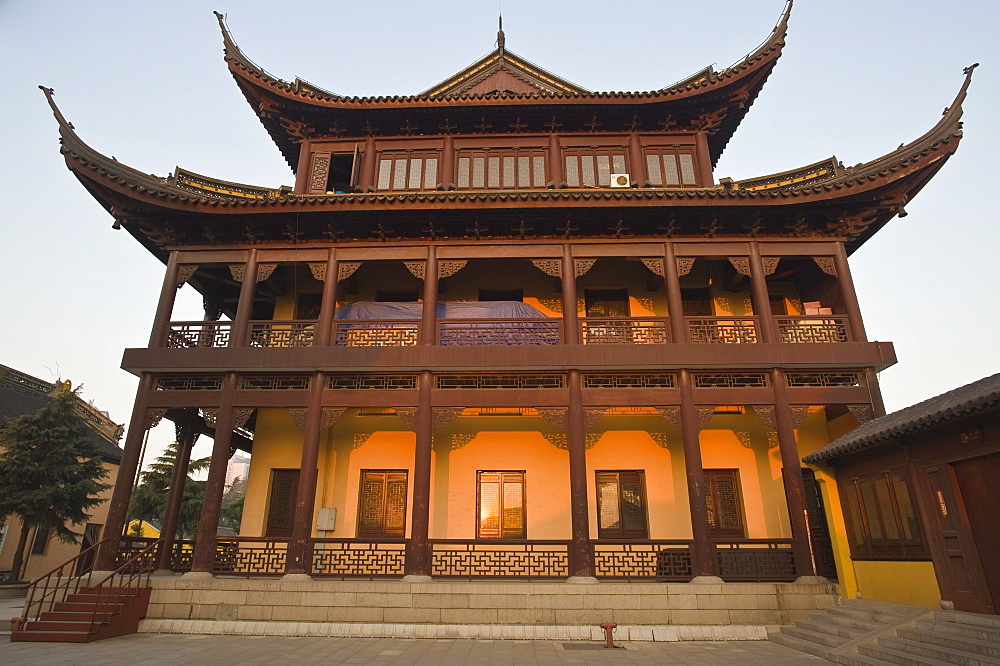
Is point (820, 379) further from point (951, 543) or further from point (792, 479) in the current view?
point (951, 543)

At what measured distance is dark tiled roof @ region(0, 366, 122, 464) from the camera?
21.8m

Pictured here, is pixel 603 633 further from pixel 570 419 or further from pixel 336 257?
pixel 336 257

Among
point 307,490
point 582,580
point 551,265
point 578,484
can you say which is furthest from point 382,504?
point 551,265

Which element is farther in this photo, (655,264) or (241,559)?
(655,264)

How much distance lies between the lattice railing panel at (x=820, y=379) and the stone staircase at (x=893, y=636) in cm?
391

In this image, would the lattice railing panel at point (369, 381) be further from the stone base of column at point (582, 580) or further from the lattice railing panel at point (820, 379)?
the lattice railing panel at point (820, 379)

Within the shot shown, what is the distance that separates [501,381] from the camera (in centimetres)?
1130

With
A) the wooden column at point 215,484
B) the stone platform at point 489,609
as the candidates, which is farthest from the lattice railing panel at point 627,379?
the wooden column at point 215,484

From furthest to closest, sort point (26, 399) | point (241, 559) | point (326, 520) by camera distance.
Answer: point (26, 399), point (326, 520), point (241, 559)

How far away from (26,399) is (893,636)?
29602 millimetres

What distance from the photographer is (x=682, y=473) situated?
1262 cm

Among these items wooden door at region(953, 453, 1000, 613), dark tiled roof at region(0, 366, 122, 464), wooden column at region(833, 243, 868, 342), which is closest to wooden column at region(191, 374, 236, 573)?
wooden door at region(953, 453, 1000, 613)

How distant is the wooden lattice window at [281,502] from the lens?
40.8 feet

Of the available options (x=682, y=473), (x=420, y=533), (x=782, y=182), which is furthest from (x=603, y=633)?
(x=782, y=182)
